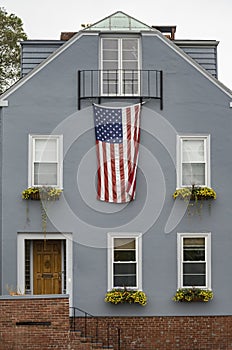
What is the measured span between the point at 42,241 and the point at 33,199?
1.46 meters

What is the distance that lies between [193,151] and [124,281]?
431 cm

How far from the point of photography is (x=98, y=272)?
2803cm

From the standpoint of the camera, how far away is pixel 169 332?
91.1 ft

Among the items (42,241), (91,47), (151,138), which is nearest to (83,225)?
(42,241)

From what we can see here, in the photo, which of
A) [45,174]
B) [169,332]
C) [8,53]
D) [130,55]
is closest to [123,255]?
[169,332]

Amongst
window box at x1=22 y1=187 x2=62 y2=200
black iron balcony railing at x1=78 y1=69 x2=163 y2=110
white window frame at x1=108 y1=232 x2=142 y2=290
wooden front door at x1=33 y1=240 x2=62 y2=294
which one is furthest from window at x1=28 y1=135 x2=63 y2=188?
white window frame at x1=108 y1=232 x2=142 y2=290

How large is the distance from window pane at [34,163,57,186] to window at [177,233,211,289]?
4046 millimetres

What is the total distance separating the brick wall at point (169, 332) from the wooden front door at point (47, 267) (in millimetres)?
1555

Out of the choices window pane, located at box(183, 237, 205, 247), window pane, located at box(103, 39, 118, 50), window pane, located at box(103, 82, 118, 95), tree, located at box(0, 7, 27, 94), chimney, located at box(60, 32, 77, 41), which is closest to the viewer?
window pane, located at box(183, 237, 205, 247)

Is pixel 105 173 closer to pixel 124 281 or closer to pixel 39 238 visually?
pixel 39 238

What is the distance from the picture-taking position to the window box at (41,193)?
91.1 ft

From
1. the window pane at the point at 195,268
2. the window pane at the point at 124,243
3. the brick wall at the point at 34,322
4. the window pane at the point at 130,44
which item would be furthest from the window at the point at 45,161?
the window pane at the point at 195,268

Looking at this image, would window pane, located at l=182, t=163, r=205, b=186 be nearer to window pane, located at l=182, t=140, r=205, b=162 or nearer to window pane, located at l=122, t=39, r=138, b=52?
window pane, located at l=182, t=140, r=205, b=162

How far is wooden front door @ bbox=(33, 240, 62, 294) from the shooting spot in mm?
28453
